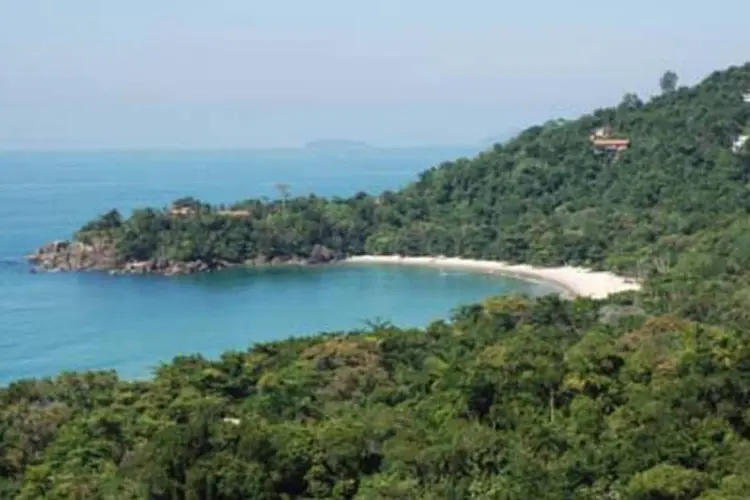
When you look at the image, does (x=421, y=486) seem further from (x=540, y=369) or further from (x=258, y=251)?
(x=258, y=251)

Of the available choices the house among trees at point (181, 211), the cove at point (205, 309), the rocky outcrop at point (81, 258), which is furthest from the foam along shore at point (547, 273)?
the rocky outcrop at point (81, 258)

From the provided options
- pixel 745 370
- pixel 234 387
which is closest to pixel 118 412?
pixel 234 387

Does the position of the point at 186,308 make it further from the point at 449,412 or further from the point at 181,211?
the point at 449,412

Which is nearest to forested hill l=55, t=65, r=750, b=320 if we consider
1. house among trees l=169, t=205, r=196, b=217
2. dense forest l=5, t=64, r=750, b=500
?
house among trees l=169, t=205, r=196, b=217

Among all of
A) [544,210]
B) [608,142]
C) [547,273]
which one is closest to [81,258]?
[547,273]

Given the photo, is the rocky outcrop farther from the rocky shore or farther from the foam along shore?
the foam along shore

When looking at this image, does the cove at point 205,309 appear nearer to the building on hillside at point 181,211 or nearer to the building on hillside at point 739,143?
the building on hillside at point 181,211
